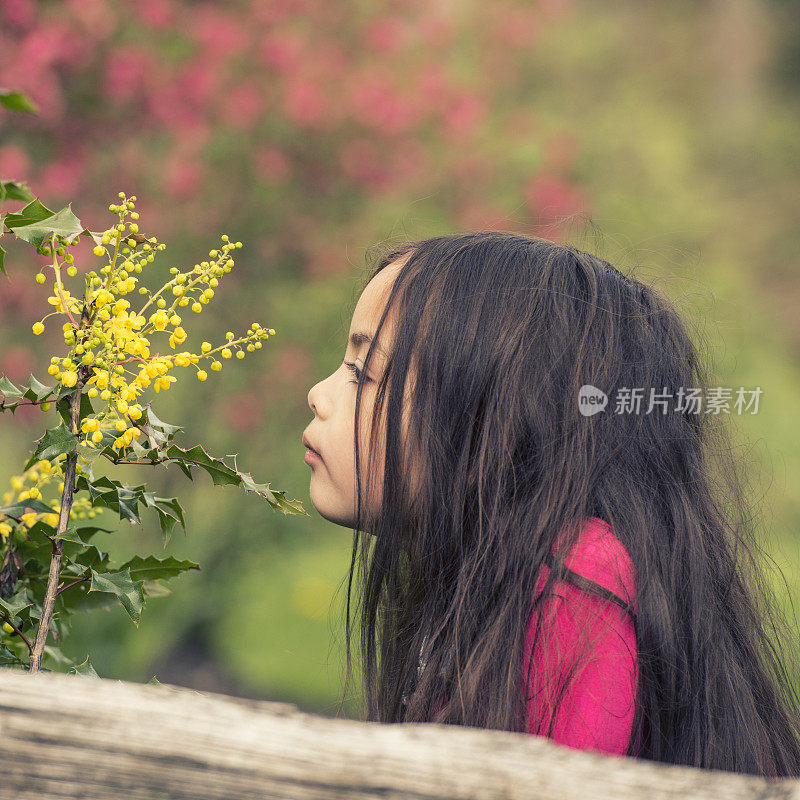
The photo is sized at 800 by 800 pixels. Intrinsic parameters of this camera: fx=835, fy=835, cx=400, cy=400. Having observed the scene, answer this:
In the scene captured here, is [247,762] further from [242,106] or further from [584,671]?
[242,106]

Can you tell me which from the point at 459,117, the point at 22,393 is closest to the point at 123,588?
the point at 22,393

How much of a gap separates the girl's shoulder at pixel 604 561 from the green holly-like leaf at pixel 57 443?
23.8 inches

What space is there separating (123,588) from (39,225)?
38 cm

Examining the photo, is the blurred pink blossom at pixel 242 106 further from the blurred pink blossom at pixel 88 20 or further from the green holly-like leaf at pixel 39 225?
the green holly-like leaf at pixel 39 225

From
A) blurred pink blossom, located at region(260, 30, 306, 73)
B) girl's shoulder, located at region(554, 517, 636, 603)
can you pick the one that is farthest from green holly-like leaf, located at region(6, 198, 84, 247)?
blurred pink blossom, located at region(260, 30, 306, 73)

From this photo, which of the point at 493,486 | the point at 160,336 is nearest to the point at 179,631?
the point at 160,336

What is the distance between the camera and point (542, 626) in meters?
1.05

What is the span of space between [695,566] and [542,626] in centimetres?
25

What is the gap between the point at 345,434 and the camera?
3.92 feet

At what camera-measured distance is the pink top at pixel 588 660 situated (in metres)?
1.00

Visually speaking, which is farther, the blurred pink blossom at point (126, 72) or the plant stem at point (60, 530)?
the blurred pink blossom at point (126, 72)

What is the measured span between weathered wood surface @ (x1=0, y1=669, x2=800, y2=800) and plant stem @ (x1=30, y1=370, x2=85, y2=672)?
291 mm

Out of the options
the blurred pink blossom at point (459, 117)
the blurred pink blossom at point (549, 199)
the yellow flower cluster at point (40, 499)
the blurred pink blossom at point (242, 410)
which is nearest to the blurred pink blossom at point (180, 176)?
the blurred pink blossom at point (242, 410)

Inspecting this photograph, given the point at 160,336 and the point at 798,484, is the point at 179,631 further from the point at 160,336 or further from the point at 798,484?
the point at 798,484
